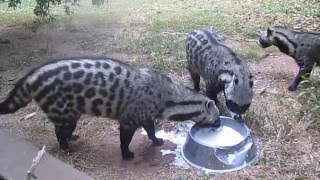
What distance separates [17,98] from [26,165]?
1.02m

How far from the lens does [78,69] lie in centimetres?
542

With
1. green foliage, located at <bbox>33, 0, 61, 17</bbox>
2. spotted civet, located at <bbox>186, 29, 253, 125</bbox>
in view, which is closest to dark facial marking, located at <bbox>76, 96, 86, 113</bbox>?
spotted civet, located at <bbox>186, 29, 253, 125</bbox>

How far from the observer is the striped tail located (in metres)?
5.43

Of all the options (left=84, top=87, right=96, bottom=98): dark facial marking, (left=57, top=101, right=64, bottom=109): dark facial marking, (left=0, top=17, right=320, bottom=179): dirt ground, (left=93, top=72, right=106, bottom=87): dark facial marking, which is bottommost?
(left=0, top=17, right=320, bottom=179): dirt ground

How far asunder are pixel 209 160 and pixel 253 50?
4.14m

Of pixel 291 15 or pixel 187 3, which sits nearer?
pixel 291 15

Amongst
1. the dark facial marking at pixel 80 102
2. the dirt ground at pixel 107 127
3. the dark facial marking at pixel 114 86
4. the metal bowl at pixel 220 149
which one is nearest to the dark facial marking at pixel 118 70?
the dark facial marking at pixel 114 86

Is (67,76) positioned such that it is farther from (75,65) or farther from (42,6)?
(42,6)

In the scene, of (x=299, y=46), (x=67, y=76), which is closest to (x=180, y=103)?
(x=67, y=76)

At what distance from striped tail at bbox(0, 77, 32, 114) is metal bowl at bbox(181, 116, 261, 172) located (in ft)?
6.21

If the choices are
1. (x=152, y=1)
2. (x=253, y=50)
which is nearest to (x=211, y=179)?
(x=253, y=50)

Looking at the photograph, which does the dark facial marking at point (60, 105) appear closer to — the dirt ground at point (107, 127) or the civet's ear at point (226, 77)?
the dirt ground at point (107, 127)

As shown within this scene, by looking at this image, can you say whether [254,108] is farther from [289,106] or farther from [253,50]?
[253,50]

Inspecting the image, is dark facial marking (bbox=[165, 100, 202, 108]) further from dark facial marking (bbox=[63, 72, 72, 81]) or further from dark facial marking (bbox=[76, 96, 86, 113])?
dark facial marking (bbox=[63, 72, 72, 81])
